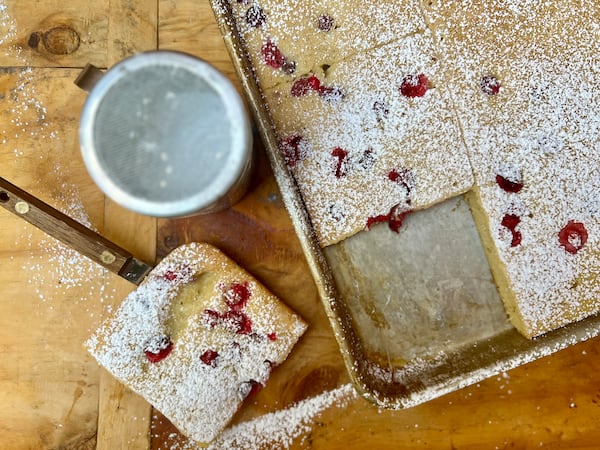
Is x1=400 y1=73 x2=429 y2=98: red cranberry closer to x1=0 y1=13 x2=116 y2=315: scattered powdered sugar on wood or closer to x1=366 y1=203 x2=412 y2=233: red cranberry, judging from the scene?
x1=366 y1=203 x2=412 y2=233: red cranberry

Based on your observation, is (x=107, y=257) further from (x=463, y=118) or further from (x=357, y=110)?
(x=463, y=118)

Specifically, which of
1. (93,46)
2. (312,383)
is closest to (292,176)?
(312,383)

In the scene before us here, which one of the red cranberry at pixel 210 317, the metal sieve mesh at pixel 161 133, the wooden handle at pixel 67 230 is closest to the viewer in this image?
the metal sieve mesh at pixel 161 133

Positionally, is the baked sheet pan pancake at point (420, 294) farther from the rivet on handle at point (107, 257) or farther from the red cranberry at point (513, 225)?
the rivet on handle at point (107, 257)

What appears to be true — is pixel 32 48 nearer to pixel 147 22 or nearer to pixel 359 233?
pixel 147 22

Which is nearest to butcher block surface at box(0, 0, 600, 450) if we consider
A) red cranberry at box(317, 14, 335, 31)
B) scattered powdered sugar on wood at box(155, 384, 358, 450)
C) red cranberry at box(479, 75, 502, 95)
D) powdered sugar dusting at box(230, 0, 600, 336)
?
scattered powdered sugar on wood at box(155, 384, 358, 450)

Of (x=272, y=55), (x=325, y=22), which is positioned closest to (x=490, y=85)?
(x=325, y=22)

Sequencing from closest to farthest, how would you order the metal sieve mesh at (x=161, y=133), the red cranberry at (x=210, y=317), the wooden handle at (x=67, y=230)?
the metal sieve mesh at (x=161, y=133) → the wooden handle at (x=67, y=230) → the red cranberry at (x=210, y=317)

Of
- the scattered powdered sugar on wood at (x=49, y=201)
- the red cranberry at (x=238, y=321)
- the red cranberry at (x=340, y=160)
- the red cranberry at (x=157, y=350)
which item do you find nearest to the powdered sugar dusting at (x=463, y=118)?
the red cranberry at (x=340, y=160)
